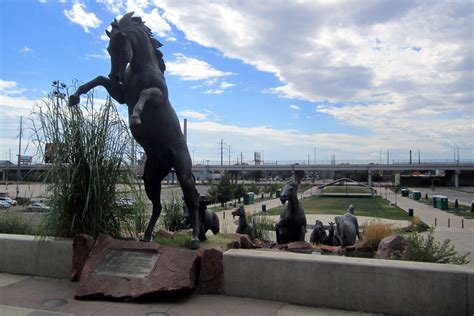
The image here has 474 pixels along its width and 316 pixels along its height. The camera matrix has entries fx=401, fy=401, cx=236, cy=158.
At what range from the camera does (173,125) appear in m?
5.41

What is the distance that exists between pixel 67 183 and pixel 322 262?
10.8 feet

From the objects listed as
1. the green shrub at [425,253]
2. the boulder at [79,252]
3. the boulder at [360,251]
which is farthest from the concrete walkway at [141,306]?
the boulder at [360,251]

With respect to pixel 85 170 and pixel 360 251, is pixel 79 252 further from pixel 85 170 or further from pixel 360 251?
pixel 360 251

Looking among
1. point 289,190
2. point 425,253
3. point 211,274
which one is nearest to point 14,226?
point 211,274

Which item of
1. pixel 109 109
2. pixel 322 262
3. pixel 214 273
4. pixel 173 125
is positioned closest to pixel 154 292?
pixel 214 273

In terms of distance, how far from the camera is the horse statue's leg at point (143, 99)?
4.42 meters

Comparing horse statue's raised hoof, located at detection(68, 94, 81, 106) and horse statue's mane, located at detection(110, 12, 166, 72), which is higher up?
horse statue's mane, located at detection(110, 12, 166, 72)

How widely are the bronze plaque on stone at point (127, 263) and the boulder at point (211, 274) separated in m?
0.58

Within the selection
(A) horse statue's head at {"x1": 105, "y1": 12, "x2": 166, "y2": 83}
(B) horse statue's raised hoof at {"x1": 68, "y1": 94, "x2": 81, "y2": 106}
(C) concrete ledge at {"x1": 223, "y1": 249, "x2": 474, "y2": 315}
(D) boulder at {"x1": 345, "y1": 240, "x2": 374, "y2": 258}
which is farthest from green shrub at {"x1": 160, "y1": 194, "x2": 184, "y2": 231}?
(C) concrete ledge at {"x1": 223, "y1": 249, "x2": 474, "y2": 315}

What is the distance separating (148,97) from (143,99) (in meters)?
0.11

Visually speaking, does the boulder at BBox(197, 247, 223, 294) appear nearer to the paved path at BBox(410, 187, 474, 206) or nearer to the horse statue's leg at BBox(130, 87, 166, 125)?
the horse statue's leg at BBox(130, 87, 166, 125)

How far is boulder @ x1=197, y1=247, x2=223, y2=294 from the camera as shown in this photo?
15.1ft

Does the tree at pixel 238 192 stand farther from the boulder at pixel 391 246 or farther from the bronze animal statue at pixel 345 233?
the boulder at pixel 391 246

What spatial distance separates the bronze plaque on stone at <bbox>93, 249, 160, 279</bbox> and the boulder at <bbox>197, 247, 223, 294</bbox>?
58cm
